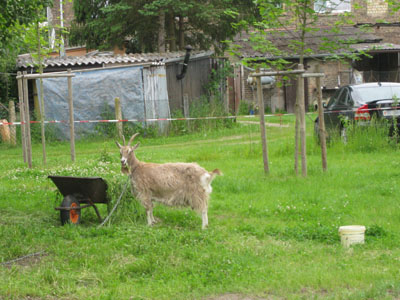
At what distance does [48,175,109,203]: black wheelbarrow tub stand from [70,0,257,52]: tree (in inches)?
629

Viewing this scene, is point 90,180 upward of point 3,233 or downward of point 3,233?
upward

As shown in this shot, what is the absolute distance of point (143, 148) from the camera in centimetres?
1828

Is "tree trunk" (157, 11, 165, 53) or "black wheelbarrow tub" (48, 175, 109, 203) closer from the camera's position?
"black wheelbarrow tub" (48, 175, 109, 203)

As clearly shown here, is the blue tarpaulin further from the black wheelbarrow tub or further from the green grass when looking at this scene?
the black wheelbarrow tub

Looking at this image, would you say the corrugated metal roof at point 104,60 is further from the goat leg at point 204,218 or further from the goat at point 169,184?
the goat leg at point 204,218

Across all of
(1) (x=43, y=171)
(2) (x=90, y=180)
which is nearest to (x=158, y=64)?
(1) (x=43, y=171)

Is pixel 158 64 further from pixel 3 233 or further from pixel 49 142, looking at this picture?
pixel 3 233

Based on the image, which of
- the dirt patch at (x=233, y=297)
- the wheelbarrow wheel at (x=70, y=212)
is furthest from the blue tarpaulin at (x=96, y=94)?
the dirt patch at (x=233, y=297)

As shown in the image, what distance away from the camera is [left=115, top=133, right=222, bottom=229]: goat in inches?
318

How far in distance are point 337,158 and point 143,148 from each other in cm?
704

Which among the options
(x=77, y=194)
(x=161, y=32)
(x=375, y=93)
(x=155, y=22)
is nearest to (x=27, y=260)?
(x=77, y=194)

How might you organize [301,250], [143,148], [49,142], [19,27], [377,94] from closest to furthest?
[301,250] → [19,27] → [377,94] → [143,148] → [49,142]

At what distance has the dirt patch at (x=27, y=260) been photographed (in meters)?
6.53

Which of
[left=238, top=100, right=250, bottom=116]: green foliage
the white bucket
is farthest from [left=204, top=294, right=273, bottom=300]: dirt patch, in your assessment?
[left=238, top=100, right=250, bottom=116]: green foliage
